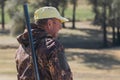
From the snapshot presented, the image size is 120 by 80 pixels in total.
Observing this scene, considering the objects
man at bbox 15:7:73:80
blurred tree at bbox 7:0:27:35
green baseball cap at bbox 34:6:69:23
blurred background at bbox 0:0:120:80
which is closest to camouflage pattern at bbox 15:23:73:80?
man at bbox 15:7:73:80

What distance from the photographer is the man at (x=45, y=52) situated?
3.56 meters

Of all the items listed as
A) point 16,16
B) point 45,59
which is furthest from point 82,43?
point 45,59

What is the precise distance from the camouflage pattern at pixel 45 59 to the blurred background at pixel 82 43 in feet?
55.4

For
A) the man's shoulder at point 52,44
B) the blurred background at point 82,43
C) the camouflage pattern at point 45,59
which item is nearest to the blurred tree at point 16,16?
the blurred background at point 82,43

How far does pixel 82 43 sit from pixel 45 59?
37576 mm

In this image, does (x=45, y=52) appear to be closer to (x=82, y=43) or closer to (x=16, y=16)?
(x=16, y=16)

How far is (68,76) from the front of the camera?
362cm

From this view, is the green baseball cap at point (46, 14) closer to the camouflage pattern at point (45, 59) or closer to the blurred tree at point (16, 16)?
the camouflage pattern at point (45, 59)

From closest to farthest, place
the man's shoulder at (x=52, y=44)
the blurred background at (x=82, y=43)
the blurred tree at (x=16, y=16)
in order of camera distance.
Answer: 1. the man's shoulder at (x=52, y=44)
2. the blurred background at (x=82, y=43)
3. the blurred tree at (x=16, y=16)

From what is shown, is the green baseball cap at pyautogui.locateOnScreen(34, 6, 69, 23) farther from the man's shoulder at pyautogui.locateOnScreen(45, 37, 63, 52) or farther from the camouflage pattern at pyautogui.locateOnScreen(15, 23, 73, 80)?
the man's shoulder at pyautogui.locateOnScreen(45, 37, 63, 52)

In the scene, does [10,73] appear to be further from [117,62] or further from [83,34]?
[83,34]

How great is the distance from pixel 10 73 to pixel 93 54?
41.6ft

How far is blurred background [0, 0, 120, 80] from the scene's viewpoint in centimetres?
2608

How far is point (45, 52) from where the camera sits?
3.59 metres
